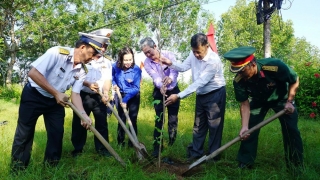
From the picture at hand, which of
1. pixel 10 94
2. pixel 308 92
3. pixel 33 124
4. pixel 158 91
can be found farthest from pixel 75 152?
pixel 10 94

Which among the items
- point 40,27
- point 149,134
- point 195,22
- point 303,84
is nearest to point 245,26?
point 195,22

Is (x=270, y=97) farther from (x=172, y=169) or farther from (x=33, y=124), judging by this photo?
(x=33, y=124)

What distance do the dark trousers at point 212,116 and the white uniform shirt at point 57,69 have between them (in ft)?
5.73

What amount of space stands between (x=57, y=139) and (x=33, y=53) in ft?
74.6

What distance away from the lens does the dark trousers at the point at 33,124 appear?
3.39 meters

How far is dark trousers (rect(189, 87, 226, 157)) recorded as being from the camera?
162 inches

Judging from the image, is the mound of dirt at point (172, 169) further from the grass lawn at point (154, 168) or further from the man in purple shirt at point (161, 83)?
the man in purple shirt at point (161, 83)

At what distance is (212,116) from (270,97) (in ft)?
2.77

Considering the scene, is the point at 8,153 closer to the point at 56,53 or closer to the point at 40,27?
the point at 56,53

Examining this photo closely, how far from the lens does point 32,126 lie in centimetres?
347

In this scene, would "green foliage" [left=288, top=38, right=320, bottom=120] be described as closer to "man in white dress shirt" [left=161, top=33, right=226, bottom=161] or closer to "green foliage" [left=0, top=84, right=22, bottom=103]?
"man in white dress shirt" [left=161, top=33, right=226, bottom=161]

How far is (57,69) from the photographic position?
338 centimetres

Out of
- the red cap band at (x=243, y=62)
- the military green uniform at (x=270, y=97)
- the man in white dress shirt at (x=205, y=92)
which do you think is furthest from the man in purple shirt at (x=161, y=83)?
the red cap band at (x=243, y=62)

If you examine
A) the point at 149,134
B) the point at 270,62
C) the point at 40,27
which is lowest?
the point at 149,134
